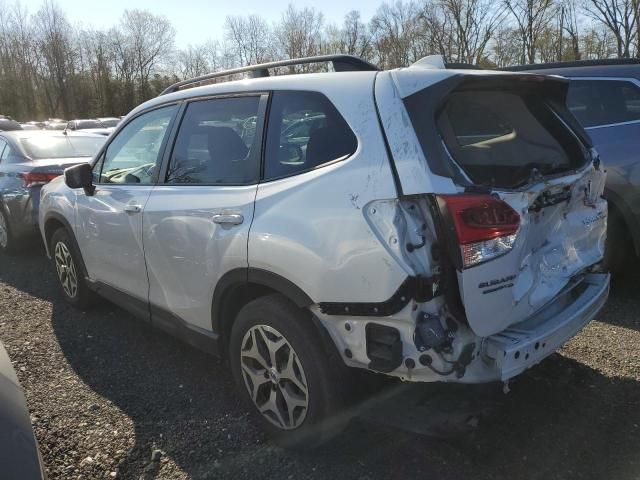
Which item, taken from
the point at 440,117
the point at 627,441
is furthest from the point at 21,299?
the point at 627,441

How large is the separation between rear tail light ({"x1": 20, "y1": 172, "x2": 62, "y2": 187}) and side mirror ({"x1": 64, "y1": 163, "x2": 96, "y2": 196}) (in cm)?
251

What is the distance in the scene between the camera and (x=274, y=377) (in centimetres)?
272

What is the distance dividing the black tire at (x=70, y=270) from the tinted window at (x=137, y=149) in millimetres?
827

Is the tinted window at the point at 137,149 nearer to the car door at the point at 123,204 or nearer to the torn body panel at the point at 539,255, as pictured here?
the car door at the point at 123,204

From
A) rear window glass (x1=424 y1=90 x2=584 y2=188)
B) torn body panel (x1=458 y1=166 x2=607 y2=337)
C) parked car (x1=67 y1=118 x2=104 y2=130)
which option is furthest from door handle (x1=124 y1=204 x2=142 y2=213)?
parked car (x1=67 y1=118 x2=104 y2=130)

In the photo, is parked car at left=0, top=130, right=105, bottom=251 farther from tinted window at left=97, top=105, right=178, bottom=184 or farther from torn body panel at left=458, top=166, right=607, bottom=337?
torn body panel at left=458, top=166, right=607, bottom=337

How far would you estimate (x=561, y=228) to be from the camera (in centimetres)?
268

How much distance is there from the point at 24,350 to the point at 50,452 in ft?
4.98

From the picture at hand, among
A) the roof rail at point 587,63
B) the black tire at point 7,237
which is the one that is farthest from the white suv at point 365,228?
the black tire at point 7,237

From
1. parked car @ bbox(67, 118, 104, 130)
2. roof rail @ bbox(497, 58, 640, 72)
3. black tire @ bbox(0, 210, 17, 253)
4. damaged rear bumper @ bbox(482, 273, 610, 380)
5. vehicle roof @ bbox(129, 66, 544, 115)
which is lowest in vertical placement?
damaged rear bumper @ bbox(482, 273, 610, 380)

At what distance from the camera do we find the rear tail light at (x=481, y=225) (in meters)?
2.08

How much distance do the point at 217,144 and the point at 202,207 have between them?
42cm

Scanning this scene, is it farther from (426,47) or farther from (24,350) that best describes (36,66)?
(24,350)

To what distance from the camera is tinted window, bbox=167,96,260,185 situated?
9.48ft
